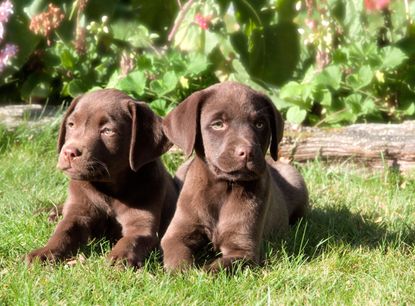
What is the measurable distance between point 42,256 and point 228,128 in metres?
1.11

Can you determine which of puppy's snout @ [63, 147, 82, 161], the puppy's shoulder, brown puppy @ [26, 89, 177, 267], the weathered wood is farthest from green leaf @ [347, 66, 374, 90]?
puppy's snout @ [63, 147, 82, 161]

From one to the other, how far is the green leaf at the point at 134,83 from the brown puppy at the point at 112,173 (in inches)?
71.5

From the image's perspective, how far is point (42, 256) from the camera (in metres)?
4.47

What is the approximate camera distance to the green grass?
404 cm

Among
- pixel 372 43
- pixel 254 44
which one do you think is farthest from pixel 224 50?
pixel 372 43

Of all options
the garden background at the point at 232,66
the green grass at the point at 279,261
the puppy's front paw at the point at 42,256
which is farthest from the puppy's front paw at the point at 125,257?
the garden background at the point at 232,66

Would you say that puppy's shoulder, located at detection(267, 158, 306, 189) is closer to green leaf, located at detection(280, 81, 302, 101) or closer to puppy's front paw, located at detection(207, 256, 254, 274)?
green leaf, located at detection(280, 81, 302, 101)

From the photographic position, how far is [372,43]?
281 inches

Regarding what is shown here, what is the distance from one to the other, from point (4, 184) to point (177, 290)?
2338mm

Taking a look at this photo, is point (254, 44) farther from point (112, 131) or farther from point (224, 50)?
point (112, 131)

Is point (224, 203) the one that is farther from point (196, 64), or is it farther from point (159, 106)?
point (196, 64)

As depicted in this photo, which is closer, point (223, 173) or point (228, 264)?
point (228, 264)

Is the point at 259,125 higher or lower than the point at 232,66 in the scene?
higher

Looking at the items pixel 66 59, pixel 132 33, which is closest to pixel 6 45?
pixel 66 59
